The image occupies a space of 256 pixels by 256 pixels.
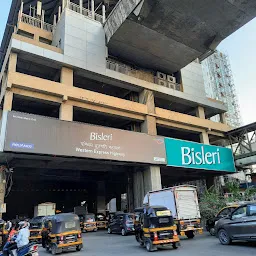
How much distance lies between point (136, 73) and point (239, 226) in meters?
20.5

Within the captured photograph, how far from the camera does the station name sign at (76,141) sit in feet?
57.6

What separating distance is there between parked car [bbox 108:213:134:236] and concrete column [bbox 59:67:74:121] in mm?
8851

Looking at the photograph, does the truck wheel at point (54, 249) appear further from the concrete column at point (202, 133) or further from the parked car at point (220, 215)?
the concrete column at point (202, 133)

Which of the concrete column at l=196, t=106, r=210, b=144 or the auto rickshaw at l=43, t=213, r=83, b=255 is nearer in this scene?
the auto rickshaw at l=43, t=213, r=83, b=255

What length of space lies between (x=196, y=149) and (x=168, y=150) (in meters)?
4.20

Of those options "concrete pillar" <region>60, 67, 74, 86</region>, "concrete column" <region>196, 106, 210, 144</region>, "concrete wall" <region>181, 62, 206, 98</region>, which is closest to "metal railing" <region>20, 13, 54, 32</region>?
"concrete pillar" <region>60, 67, 74, 86</region>

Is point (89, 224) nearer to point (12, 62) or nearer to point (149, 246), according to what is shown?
point (149, 246)

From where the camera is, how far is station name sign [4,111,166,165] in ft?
57.6

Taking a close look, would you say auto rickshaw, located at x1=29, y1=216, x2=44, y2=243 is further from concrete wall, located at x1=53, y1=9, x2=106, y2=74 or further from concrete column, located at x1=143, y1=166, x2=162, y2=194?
concrete wall, located at x1=53, y1=9, x2=106, y2=74

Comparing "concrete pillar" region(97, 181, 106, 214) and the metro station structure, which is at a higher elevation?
the metro station structure

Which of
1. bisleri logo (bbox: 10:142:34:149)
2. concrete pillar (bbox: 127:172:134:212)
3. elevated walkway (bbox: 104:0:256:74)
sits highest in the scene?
elevated walkway (bbox: 104:0:256:74)

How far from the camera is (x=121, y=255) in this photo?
33.6 feet

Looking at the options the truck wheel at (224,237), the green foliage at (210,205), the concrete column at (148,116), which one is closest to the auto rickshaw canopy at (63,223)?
the truck wheel at (224,237)

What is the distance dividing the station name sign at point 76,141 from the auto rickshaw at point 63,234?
6598 mm
